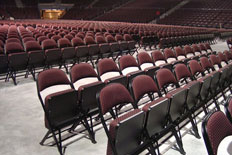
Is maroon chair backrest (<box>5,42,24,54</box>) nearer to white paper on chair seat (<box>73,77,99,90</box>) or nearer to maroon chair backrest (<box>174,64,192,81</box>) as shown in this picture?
white paper on chair seat (<box>73,77,99,90</box>)

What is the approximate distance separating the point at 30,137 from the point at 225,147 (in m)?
2.04

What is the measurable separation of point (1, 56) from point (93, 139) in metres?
3.00

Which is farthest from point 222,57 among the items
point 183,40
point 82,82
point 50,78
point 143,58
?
point 183,40

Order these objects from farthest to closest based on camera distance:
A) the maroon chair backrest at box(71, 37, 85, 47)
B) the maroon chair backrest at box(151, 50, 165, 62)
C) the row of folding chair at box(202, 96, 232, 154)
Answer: the maroon chair backrest at box(71, 37, 85, 47)
the maroon chair backrest at box(151, 50, 165, 62)
the row of folding chair at box(202, 96, 232, 154)

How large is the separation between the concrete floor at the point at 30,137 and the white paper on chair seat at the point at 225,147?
69 centimetres

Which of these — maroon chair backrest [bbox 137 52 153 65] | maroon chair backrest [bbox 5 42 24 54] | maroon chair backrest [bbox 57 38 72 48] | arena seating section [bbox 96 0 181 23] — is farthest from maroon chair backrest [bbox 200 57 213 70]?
arena seating section [bbox 96 0 181 23]

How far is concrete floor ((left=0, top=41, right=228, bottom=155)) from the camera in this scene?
2.19 metres

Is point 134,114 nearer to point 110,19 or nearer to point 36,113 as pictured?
point 36,113

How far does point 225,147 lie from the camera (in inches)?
61.7

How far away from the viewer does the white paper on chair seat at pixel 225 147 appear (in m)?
1.53

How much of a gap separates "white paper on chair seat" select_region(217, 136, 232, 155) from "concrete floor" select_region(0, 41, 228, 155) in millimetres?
686

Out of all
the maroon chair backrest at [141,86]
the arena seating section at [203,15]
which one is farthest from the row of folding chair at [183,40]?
the arena seating section at [203,15]

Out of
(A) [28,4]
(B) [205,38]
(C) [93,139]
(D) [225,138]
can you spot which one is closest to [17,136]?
(C) [93,139]

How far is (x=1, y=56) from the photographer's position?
418cm
